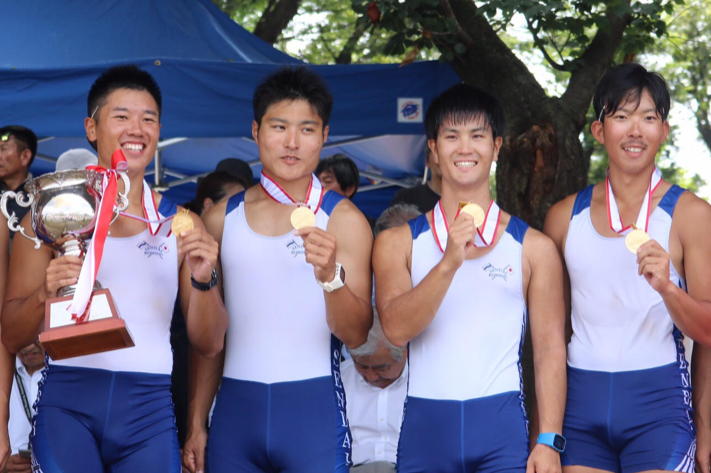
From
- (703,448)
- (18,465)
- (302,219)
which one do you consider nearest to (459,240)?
(302,219)

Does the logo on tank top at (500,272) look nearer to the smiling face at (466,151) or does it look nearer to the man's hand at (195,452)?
the smiling face at (466,151)

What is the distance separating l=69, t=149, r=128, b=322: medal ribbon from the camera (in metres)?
2.98

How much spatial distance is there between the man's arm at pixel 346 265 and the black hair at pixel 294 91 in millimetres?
448

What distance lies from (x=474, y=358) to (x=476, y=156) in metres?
0.83

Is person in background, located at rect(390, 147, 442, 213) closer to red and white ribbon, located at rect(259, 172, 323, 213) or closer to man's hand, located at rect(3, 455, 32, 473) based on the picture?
red and white ribbon, located at rect(259, 172, 323, 213)

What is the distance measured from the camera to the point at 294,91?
12.1ft

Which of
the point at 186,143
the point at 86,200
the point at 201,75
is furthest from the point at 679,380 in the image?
the point at 186,143

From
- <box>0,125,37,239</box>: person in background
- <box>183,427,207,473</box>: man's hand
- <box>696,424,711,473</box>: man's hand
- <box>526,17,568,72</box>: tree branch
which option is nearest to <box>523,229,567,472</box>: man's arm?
<box>696,424,711,473</box>: man's hand

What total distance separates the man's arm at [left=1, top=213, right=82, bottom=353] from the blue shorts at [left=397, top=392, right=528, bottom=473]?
1441mm

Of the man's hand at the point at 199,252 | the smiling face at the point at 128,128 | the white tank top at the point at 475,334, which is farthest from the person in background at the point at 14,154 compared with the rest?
the white tank top at the point at 475,334

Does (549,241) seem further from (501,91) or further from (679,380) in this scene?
(501,91)

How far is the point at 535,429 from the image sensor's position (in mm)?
3467

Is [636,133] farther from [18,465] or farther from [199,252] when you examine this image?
[18,465]

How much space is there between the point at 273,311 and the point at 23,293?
99 centimetres
